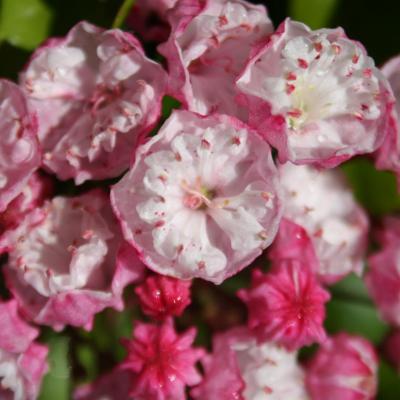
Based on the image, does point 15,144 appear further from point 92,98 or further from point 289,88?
point 289,88

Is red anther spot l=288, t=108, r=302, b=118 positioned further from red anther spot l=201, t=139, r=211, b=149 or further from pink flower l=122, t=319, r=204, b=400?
pink flower l=122, t=319, r=204, b=400

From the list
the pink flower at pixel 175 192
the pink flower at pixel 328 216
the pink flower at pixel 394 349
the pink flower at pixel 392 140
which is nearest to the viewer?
the pink flower at pixel 175 192

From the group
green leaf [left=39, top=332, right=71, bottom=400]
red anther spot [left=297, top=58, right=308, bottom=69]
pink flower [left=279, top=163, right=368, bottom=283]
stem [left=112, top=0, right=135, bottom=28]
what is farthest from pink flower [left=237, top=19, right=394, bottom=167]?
green leaf [left=39, top=332, right=71, bottom=400]

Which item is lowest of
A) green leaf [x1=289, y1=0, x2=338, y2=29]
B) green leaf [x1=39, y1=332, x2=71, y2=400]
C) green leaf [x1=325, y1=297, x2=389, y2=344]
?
green leaf [x1=325, y1=297, x2=389, y2=344]

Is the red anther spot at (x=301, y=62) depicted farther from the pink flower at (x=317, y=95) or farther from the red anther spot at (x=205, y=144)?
the red anther spot at (x=205, y=144)

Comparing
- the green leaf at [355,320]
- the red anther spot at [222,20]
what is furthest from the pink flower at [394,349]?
the red anther spot at [222,20]

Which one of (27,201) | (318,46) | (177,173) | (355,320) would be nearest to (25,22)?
(27,201)
